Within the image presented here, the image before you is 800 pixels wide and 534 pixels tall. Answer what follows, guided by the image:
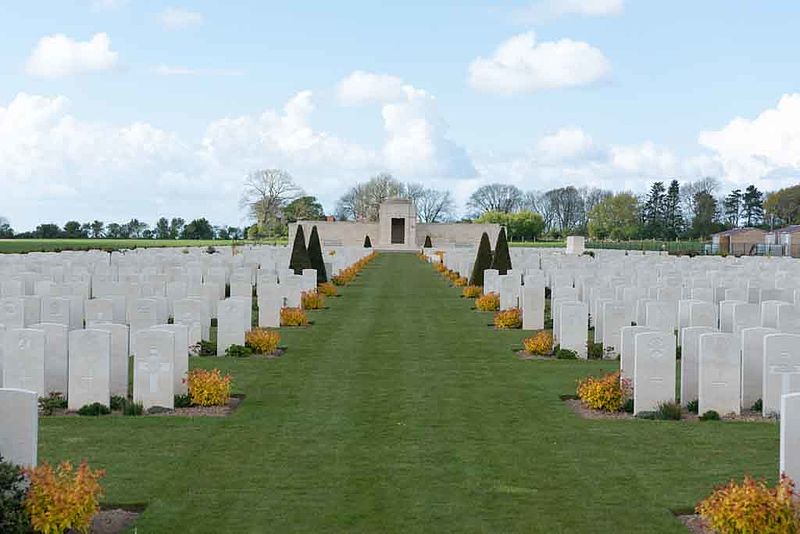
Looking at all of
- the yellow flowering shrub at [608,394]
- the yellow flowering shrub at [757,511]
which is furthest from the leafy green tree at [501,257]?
the yellow flowering shrub at [757,511]

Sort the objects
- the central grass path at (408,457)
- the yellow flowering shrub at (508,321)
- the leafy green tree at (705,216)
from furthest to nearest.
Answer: the leafy green tree at (705,216) < the yellow flowering shrub at (508,321) < the central grass path at (408,457)

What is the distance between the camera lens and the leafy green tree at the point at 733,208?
114 m

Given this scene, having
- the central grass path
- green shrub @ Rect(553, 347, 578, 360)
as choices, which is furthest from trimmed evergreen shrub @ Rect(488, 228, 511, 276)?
the central grass path

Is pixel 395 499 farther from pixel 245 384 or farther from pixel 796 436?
pixel 245 384

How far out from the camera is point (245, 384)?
13406 millimetres

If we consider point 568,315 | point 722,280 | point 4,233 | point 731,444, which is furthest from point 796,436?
point 4,233

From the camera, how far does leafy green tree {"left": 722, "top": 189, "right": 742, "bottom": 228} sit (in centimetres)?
11444

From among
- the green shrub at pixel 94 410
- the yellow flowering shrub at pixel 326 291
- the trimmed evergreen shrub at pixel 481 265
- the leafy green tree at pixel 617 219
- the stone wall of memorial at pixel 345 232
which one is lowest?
the green shrub at pixel 94 410

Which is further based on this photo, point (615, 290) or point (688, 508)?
point (615, 290)

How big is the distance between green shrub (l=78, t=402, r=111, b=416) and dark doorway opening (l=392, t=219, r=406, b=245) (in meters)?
85.0

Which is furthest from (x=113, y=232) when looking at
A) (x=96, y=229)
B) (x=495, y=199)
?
(x=495, y=199)

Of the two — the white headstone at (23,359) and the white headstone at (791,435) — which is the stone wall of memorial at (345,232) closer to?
the white headstone at (23,359)

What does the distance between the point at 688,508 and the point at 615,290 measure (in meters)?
13.0

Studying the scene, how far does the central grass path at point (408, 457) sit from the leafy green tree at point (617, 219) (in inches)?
3867
